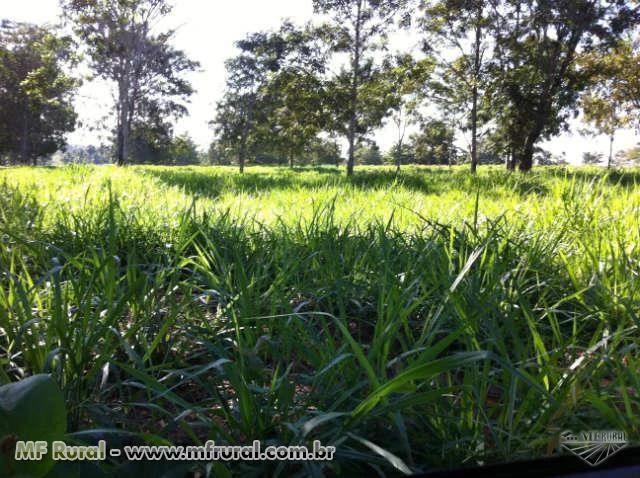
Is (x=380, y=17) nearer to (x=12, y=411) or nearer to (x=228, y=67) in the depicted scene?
(x=228, y=67)

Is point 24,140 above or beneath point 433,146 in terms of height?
beneath

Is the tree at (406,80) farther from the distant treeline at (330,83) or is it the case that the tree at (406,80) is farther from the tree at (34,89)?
the tree at (34,89)

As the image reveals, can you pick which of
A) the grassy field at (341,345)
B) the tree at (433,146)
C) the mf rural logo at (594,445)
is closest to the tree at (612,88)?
the tree at (433,146)

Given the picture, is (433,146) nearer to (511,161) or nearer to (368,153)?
(511,161)

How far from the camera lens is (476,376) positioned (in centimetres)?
72

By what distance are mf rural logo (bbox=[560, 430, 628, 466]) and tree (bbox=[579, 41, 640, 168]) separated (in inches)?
131

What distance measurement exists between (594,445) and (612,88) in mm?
4864

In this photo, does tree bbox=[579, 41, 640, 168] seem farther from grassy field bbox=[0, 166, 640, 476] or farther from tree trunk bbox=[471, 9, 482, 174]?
grassy field bbox=[0, 166, 640, 476]

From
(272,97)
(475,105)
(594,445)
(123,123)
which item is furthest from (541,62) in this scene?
(594,445)

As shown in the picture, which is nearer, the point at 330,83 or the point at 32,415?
the point at 32,415

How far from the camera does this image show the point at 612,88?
4.31m

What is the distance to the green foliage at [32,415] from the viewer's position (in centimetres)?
29

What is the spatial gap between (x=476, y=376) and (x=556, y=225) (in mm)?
1272

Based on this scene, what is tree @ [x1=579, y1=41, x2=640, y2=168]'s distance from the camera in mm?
3721
